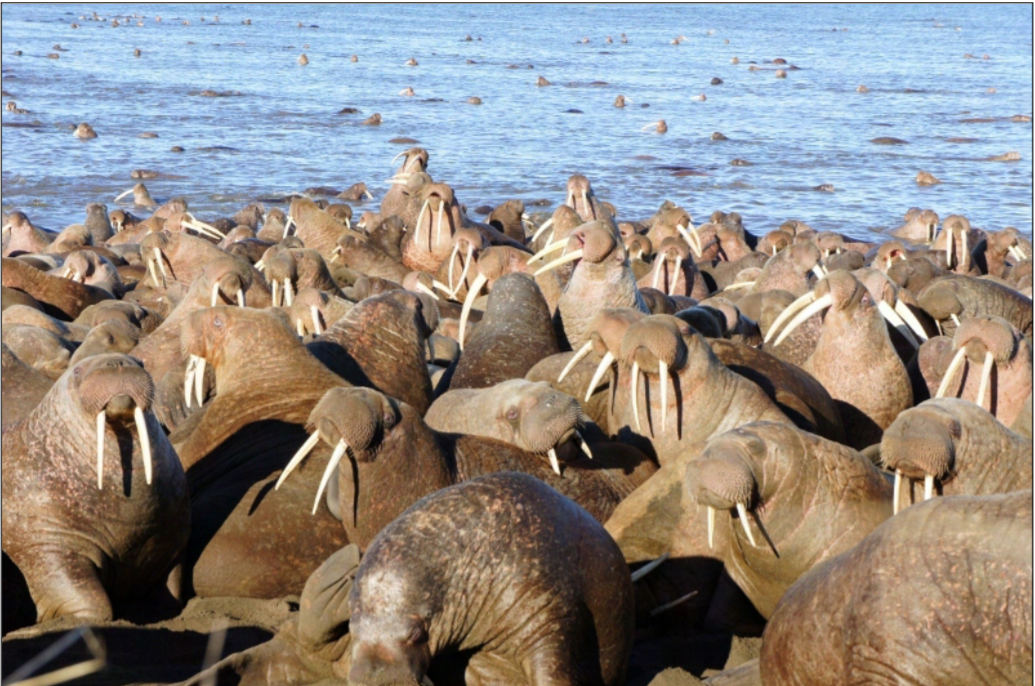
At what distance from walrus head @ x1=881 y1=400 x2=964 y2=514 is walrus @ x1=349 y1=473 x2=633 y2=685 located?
3.58 ft

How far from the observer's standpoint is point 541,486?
4.21 meters

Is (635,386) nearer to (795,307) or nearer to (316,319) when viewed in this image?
(795,307)

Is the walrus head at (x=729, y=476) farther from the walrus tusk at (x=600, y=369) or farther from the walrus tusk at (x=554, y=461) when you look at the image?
the walrus tusk at (x=600, y=369)

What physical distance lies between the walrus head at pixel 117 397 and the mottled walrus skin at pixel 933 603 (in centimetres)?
247

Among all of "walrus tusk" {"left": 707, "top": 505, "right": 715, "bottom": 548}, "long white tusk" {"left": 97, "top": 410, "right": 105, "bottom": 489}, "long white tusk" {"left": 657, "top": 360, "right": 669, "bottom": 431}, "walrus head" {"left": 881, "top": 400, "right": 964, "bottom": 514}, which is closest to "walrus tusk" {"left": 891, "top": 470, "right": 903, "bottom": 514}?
"walrus head" {"left": 881, "top": 400, "right": 964, "bottom": 514}

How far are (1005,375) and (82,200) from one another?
1809cm

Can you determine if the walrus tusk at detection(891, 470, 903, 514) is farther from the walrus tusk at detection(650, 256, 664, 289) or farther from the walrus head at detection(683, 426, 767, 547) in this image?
the walrus tusk at detection(650, 256, 664, 289)

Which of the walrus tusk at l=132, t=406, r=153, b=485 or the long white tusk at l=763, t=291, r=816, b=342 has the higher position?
the walrus tusk at l=132, t=406, r=153, b=485

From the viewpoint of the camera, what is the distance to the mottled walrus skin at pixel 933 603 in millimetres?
3281

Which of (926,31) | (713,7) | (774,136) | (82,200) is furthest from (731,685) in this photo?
(713,7)

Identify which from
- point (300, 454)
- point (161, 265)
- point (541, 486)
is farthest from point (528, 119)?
point (541, 486)

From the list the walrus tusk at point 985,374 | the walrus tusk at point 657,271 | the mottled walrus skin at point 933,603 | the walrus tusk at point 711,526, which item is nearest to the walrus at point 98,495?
the walrus tusk at point 711,526

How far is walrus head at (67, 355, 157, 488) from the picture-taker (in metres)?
4.91


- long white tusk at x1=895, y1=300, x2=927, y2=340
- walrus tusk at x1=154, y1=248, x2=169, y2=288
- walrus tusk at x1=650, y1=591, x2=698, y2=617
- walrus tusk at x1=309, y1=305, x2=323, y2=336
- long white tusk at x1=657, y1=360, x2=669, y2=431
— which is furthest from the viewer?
walrus tusk at x1=154, y1=248, x2=169, y2=288
